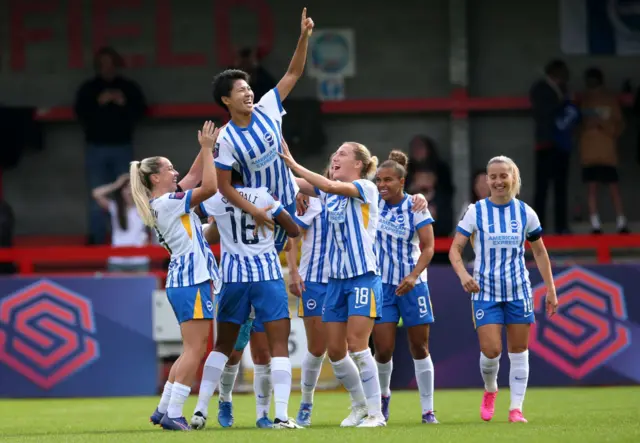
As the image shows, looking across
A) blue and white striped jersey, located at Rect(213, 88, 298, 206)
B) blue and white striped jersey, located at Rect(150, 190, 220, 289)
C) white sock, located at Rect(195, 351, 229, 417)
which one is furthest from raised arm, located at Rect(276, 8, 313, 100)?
white sock, located at Rect(195, 351, 229, 417)

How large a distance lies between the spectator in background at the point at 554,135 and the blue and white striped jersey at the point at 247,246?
884cm

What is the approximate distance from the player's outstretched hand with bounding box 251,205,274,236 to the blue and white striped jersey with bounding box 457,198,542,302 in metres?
1.56

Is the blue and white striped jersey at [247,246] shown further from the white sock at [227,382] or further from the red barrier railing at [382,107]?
the red barrier railing at [382,107]

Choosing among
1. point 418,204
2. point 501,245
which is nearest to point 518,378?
point 501,245

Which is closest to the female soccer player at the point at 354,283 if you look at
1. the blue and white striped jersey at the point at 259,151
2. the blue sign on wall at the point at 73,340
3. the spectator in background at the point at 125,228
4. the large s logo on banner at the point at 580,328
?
the blue and white striped jersey at the point at 259,151

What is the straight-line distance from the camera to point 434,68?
691 inches

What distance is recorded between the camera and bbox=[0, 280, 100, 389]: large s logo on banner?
12.4 metres

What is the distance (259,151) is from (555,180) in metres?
9.15

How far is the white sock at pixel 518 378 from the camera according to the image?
8383mm

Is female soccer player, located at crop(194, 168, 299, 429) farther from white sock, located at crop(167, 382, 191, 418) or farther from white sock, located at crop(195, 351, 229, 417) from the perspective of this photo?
white sock, located at crop(167, 382, 191, 418)

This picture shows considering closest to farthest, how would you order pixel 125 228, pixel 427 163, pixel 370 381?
pixel 370 381 < pixel 125 228 < pixel 427 163

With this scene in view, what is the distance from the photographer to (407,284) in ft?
28.2

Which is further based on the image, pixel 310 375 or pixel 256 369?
pixel 310 375

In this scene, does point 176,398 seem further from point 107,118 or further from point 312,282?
point 107,118
